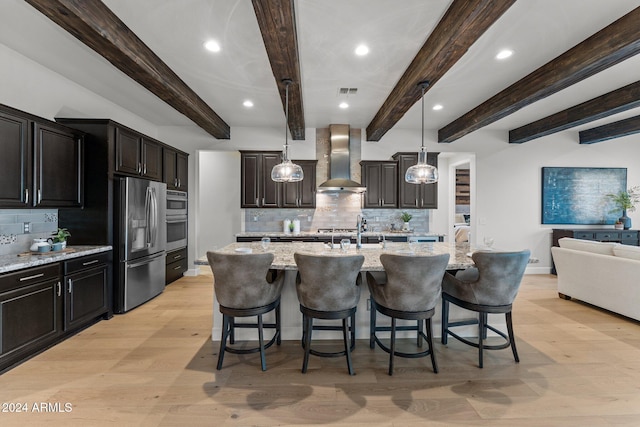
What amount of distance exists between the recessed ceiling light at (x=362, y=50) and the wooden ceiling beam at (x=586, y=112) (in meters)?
3.57

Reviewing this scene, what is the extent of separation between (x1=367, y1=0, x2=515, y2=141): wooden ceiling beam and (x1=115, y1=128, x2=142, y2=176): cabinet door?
3.59 metres

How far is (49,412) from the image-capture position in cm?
202

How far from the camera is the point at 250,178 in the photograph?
18.8 ft

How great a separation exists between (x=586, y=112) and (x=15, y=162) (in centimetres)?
→ 710

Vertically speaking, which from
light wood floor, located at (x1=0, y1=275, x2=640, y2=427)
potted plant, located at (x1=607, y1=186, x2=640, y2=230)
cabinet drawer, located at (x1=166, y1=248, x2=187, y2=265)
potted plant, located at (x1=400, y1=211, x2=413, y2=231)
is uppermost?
potted plant, located at (x1=607, y1=186, x2=640, y2=230)

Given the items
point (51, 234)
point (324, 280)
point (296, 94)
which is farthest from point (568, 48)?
point (51, 234)

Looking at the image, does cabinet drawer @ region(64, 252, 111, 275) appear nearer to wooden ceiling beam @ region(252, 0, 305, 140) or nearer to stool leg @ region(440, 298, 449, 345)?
wooden ceiling beam @ region(252, 0, 305, 140)

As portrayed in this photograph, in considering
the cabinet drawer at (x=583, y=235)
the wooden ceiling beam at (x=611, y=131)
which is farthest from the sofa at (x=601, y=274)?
the wooden ceiling beam at (x=611, y=131)

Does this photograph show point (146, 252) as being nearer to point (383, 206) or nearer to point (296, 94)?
point (296, 94)

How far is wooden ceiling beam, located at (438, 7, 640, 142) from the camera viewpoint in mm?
2522

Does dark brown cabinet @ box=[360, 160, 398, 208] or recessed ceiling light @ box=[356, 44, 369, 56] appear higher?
recessed ceiling light @ box=[356, 44, 369, 56]

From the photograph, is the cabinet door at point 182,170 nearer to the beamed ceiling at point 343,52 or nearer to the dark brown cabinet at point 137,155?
the dark brown cabinet at point 137,155

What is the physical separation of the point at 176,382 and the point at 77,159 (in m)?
2.89

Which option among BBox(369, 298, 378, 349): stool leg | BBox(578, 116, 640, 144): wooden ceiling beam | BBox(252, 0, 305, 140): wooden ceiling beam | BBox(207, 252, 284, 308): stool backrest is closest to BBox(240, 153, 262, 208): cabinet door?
BBox(252, 0, 305, 140): wooden ceiling beam
